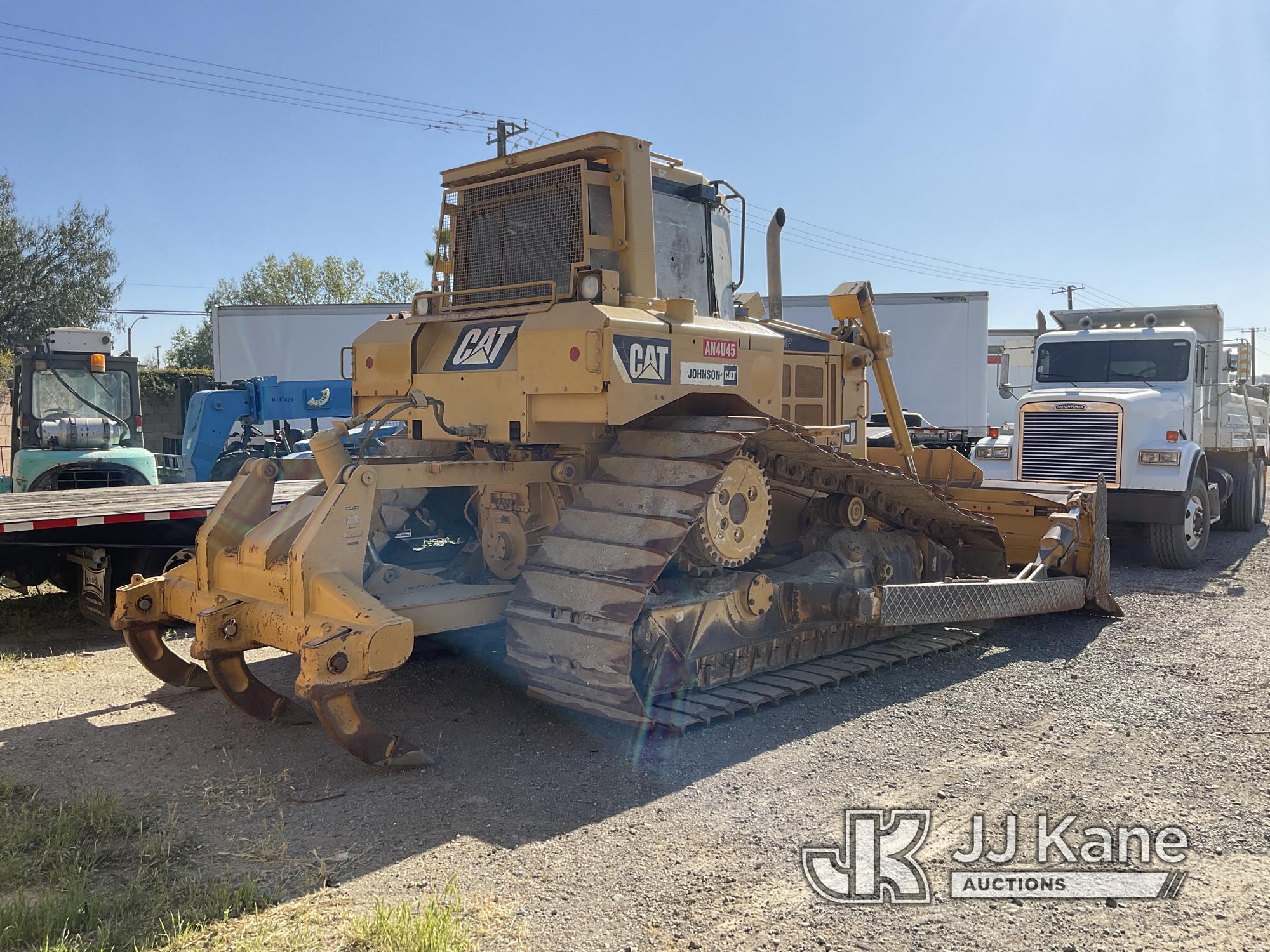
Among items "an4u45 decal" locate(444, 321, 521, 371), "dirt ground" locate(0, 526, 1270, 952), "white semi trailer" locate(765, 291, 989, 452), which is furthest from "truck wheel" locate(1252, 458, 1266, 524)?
"an4u45 decal" locate(444, 321, 521, 371)

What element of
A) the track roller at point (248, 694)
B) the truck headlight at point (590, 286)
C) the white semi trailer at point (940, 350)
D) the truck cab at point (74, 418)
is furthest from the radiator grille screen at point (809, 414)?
the white semi trailer at point (940, 350)

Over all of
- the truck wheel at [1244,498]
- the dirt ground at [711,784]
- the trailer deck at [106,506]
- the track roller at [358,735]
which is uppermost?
the trailer deck at [106,506]

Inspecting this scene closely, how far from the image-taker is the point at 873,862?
3.83 m

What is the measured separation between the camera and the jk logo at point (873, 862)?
3.59 metres

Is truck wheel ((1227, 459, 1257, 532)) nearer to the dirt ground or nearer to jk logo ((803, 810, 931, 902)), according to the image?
the dirt ground

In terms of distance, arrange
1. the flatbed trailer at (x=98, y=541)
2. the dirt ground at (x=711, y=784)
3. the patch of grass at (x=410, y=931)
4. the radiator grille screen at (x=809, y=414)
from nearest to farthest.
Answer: the patch of grass at (x=410, y=931) < the dirt ground at (x=711, y=784) < the radiator grille screen at (x=809, y=414) < the flatbed trailer at (x=98, y=541)

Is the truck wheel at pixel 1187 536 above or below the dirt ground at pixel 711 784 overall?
above

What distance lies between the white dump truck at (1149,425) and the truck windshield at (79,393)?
29.9 ft

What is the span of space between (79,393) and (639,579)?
8.21m

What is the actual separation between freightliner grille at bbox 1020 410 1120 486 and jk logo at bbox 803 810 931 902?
23.9 ft

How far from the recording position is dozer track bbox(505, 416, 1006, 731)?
16.2 feet

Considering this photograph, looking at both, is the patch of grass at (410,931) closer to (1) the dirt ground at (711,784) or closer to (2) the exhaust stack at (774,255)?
(1) the dirt ground at (711,784)

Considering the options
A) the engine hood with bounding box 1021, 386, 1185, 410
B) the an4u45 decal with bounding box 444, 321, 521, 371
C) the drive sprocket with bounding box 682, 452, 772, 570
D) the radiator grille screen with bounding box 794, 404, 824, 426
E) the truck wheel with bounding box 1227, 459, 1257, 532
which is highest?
the an4u45 decal with bounding box 444, 321, 521, 371

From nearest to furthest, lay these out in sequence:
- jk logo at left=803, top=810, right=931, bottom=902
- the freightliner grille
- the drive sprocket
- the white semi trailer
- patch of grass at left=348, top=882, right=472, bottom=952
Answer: patch of grass at left=348, top=882, right=472, bottom=952
jk logo at left=803, top=810, right=931, bottom=902
the drive sprocket
the freightliner grille
the white semi trailer
